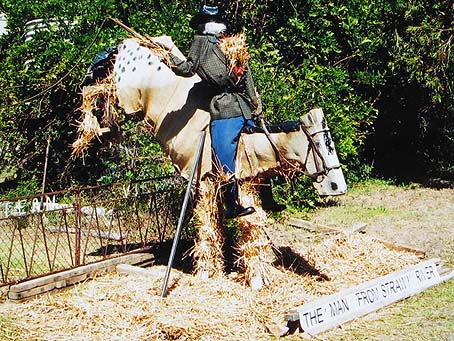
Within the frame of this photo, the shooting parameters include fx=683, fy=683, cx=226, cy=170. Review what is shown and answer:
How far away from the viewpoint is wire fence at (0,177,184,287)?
7.82 meters

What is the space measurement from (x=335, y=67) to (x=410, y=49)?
129cm

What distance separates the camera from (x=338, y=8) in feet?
38.4

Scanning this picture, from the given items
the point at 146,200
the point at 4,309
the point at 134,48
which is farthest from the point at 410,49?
the point at 4,309

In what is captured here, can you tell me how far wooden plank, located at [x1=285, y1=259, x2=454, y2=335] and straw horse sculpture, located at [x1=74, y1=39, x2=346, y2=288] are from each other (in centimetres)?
90

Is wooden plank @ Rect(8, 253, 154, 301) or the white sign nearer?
the white sign

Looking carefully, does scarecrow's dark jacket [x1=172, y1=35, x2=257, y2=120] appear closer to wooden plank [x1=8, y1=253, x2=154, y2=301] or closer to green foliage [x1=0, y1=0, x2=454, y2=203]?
wooden plank [x1=8, y1=253, x2=154, y2=301]

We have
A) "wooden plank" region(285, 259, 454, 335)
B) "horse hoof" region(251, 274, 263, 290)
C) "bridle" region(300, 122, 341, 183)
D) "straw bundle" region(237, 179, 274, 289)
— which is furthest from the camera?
"horse hoof" region(251, 274, 263, 290)

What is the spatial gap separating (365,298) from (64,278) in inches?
116

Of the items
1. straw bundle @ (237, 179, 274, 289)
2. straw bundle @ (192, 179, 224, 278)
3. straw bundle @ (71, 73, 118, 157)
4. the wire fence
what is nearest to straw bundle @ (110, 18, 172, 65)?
straw bundle @ (71, 73, 118, 157)

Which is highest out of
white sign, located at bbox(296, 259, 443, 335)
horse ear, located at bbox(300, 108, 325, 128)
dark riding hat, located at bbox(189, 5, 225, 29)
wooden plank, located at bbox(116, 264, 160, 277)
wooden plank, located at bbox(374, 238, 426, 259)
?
dark riding hat, located at bbox(189, 5, 225, 29)

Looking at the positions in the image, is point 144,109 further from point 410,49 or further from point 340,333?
point 410,49

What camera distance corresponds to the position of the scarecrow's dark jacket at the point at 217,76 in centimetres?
620

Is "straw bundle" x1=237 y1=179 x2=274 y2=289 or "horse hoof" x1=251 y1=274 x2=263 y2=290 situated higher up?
"straw bundle" x1=237 y1=179 x2=274 y2=289

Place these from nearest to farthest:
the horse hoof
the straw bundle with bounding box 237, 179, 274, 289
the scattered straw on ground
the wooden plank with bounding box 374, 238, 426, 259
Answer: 1. the scattered straw on ground
2. the straw bundle with bounding box 237, 179, 274, 289
3. the horse hoof
4. the wooden plank with bounding box 374, 238, 426, 259
